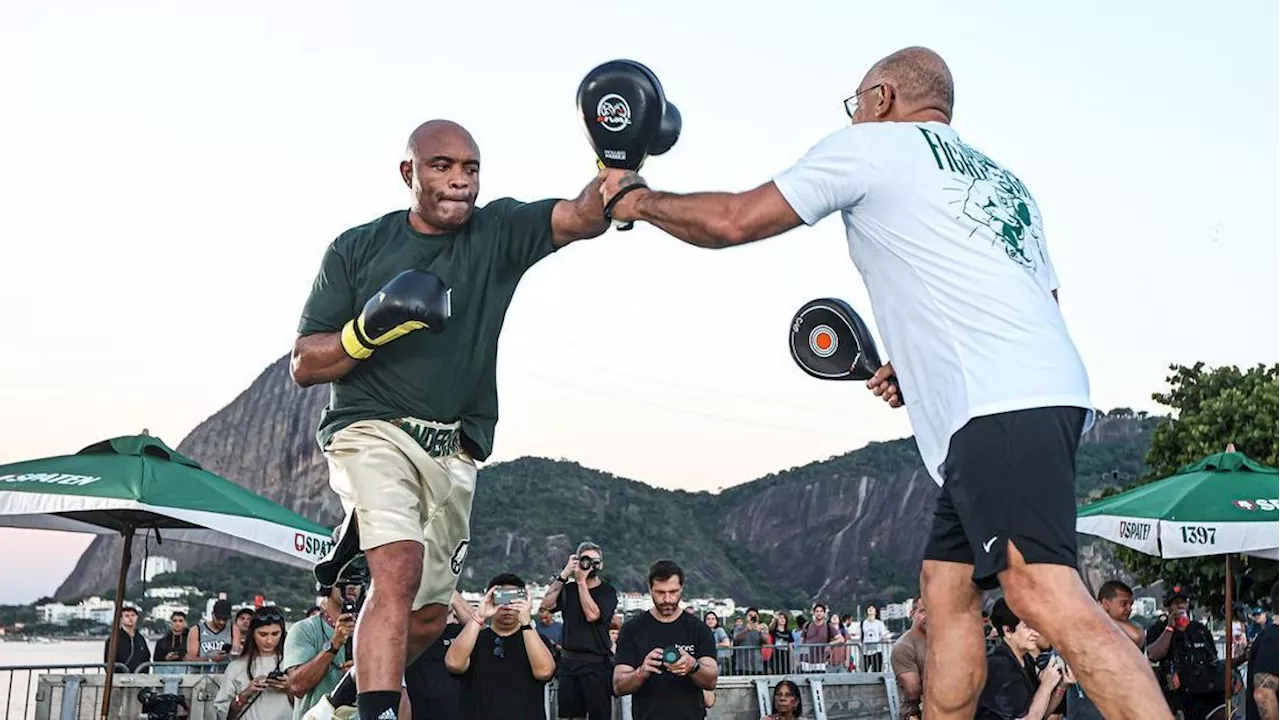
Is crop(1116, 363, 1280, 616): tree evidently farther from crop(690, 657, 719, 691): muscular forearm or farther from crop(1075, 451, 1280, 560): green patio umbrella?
crop(690, 657, 719, 691): muscular forearm

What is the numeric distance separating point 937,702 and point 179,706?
7.64m

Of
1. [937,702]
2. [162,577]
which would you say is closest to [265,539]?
[937,702]

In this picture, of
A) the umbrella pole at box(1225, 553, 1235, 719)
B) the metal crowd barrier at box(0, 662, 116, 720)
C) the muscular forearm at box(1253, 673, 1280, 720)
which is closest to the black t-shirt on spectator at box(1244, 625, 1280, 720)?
the muscular forearm at box(1253, 673, 1280, 720)

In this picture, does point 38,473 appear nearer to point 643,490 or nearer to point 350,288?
point 350,288

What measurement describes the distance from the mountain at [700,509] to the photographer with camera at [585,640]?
138ft

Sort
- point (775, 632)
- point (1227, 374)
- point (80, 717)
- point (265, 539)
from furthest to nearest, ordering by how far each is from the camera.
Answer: point (1227, 374), point (775, 632), point (80, 717), point (265, 539)

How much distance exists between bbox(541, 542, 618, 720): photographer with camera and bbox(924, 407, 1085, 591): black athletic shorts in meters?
6.78

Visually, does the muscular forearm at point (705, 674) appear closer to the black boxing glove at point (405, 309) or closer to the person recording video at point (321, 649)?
the person recording video at point (321, 649)

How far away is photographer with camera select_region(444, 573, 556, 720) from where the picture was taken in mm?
9016

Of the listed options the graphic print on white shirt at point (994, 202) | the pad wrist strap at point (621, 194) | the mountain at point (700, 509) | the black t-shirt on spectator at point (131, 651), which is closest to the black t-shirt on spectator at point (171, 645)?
the black t-shirt on spectator at point (131, 651)

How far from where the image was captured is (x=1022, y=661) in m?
8.16

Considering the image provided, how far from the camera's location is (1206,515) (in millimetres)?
10523

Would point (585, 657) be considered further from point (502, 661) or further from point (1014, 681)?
point (1014, 681)

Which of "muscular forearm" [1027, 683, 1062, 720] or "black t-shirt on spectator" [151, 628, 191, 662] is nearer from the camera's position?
"muscular forearm" [1027, 683, 1062, 720]
